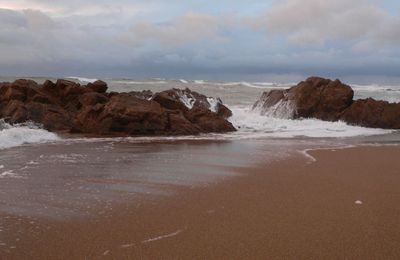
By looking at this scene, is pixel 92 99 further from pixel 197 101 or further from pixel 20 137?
pixel 197 101

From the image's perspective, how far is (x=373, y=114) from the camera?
18.0m

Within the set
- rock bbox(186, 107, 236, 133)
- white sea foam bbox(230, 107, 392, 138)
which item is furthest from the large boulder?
rock bbox(186, 107, 236, 133)

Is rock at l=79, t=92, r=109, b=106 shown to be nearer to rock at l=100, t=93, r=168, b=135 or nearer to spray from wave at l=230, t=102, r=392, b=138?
rock at l=100, t=93, r=168, b=135

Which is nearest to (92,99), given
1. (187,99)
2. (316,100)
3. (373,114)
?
(187,99)

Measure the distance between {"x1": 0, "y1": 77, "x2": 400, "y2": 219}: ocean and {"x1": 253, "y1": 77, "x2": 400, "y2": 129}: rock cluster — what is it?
249cm

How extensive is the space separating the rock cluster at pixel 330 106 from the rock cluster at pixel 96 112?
4808 mm

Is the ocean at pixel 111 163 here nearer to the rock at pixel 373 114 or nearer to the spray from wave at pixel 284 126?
the spray from wave at pixel 284 126

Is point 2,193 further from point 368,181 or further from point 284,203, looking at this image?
point 368,181

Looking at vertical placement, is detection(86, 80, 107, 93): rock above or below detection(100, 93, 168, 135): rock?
above

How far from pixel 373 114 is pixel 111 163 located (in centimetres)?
1255

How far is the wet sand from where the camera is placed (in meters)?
3.86

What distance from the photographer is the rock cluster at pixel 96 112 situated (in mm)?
14624

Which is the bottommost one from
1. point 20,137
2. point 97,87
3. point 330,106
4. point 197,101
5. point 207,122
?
point 20,137

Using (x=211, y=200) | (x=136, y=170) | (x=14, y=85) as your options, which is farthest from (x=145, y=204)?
(x=14, y=85)
